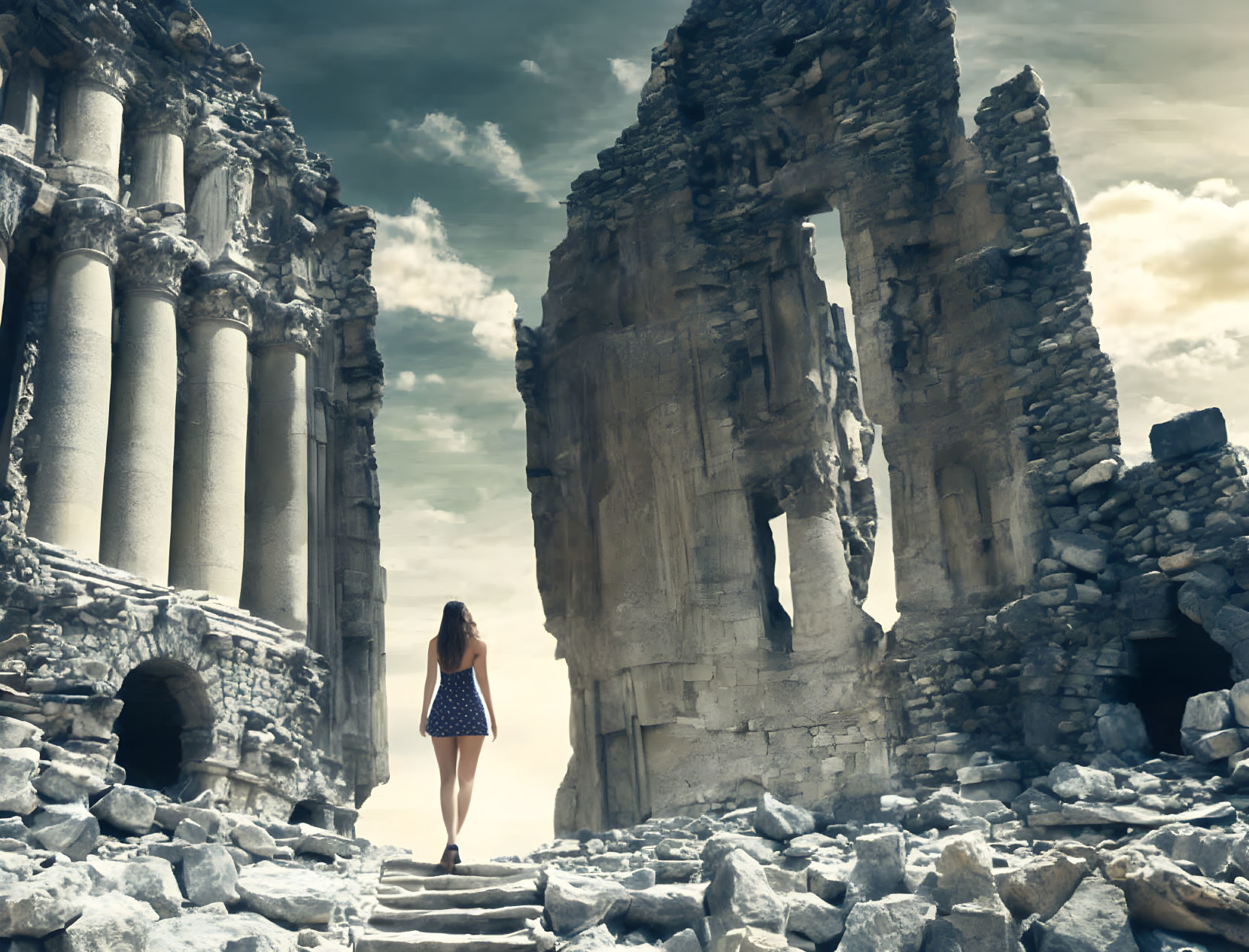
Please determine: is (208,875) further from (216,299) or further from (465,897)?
(216,299)

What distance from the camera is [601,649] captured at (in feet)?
62.6

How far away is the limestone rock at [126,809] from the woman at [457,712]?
77.9 inches

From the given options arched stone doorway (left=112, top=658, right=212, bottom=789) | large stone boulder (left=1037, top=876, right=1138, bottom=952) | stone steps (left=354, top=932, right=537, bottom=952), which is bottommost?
large stone boulder (left=1037, top=876, right=1138, bottom=952)

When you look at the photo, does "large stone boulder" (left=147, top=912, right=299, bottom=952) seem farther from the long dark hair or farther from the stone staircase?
the long dark hair

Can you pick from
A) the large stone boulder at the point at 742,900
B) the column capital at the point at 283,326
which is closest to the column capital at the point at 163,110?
the column capital at the point at 283,326

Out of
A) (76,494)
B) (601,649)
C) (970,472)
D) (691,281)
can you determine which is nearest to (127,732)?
(76,494)

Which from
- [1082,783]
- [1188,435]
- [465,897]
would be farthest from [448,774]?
[1188,435]

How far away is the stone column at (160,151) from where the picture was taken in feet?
59.2

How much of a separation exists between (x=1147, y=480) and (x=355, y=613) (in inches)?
473

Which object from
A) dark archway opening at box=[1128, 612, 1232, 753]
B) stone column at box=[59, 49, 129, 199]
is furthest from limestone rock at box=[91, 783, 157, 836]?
stone column at box=[59, 49, 129, 199]

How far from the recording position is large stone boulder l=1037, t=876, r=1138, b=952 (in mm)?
6621

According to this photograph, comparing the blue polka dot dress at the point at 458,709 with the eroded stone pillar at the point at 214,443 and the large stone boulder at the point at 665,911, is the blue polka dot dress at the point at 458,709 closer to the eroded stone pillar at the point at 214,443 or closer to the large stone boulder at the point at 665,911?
the large stone boulder at the point at 665,911

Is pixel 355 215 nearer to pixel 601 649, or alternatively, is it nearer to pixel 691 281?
pixel 691 281

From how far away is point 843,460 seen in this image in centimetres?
1892
